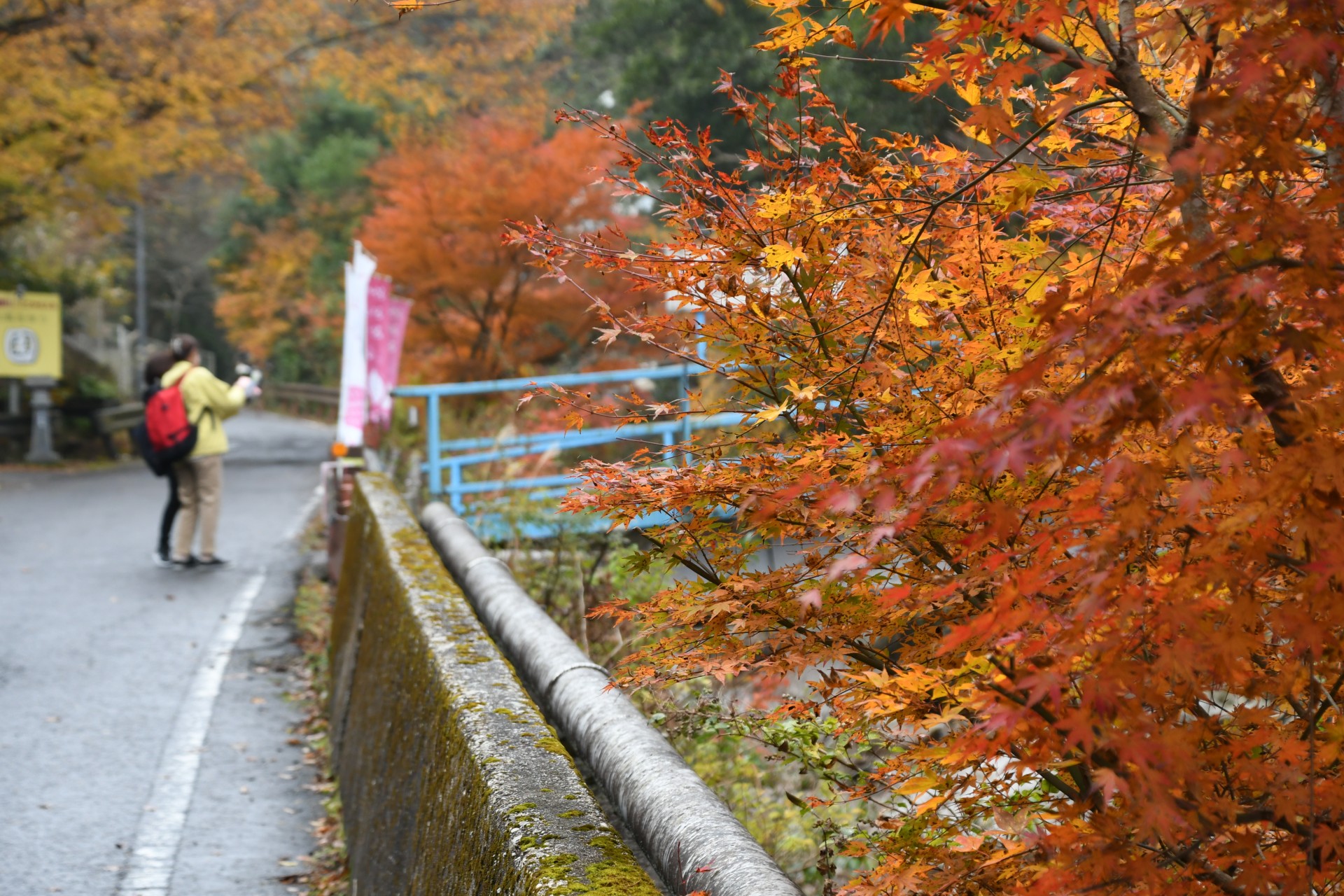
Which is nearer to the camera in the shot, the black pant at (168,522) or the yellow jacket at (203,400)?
the yellow jacket at (203,400)

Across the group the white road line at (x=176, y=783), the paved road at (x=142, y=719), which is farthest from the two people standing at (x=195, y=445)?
the white road line at (x=176, y=783)

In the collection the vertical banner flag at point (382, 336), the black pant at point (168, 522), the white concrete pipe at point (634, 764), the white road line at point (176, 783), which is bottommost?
the white road line at point (176, 783)

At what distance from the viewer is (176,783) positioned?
5.33 meters

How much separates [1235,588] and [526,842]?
4.52 feet

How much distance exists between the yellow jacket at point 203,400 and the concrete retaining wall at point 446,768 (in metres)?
4.41

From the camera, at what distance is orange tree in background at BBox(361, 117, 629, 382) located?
42.5 ft

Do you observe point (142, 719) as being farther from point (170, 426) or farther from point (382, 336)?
point (382, 336)

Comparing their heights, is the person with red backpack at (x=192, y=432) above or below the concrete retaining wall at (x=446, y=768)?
above

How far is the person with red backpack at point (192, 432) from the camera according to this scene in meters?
9.15

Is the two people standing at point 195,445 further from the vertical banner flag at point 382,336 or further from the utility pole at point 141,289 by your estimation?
the utility pole at point 141,289

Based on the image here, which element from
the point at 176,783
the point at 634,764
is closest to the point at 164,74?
the point at 176,783

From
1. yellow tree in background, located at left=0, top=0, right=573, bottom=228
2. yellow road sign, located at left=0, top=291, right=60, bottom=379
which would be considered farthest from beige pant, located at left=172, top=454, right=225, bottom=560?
yellow road sign, located at left=0, top=291, right=60, bottom=379

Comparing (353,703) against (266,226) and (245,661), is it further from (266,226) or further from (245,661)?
(266,226)

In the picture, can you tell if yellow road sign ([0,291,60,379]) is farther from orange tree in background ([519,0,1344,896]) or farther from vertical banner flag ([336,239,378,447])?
orange tree in background ([519,0,1344,896])
